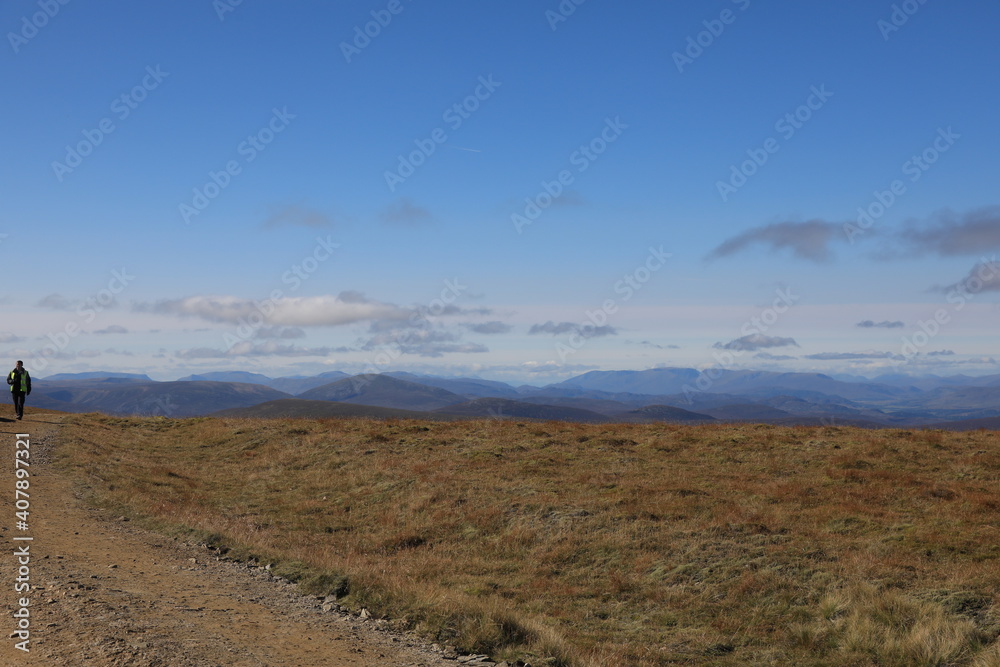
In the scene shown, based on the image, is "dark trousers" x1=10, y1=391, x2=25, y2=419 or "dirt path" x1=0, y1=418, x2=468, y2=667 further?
"dark trousers" x1=10, y1=391, x2=25, y2=419

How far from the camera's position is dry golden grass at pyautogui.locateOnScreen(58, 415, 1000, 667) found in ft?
37.8

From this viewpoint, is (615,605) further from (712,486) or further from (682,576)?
(712,486)

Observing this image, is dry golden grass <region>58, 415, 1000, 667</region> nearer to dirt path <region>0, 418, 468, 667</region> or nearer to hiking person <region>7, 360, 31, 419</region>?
dirt path <region>0, 418, 468, 667</region>

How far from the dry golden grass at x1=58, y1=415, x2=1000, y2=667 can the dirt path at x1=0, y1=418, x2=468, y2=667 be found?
1.02 meters

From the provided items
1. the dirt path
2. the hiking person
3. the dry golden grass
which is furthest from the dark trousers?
the dirt path

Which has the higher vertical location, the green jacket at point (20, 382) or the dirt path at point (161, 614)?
the green jacket at point (20, 382)

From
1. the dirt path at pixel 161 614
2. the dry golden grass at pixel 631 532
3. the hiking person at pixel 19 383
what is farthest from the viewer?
the hiking person at pixel 19 383

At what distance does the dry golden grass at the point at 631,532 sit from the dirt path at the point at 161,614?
1.02m

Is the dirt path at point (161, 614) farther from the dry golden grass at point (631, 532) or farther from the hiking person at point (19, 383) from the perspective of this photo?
the hiking person at point (19, 383)

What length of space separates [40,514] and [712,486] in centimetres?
2090

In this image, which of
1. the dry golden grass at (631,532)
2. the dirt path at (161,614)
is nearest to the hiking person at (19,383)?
the dry golden grass at (631,532)

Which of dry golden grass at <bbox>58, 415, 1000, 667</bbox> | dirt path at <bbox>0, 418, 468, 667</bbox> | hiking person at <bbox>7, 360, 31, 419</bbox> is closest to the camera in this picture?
dirt path at <bbox>0, 418, 468, 667</bbox>

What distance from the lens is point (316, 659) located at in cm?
884

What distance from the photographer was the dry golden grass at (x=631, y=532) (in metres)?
11.5
